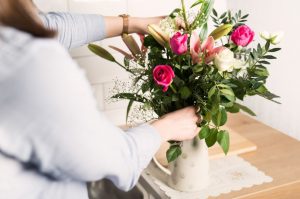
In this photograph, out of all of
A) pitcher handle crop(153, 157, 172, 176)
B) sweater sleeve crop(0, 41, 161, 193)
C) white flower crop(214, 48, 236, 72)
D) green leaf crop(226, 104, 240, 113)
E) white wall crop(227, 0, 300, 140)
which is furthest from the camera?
white wall crop(227, 0, 300, 140)

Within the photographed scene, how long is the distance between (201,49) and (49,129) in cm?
40

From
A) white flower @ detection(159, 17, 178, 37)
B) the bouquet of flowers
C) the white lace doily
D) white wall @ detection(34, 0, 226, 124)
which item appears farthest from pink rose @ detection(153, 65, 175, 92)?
white wall @ detection(34, 0, 226, 124)

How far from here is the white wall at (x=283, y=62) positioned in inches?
45.3

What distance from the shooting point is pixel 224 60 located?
0.70 meters

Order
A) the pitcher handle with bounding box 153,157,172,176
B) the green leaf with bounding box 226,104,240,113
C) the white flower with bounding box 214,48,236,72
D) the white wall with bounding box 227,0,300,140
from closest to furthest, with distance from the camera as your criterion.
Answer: the white flower with bounding box 214,48,236,72
the green leaf with bounding box 226,104,240,113
the pitcher handle with bounding box 153,157,172,176
the white wall with bounding box 227,0,300,140

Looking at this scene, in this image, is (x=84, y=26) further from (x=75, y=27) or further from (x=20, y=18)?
(x=20, y=18)

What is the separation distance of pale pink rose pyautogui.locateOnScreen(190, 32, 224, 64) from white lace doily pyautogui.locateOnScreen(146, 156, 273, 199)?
319 mm

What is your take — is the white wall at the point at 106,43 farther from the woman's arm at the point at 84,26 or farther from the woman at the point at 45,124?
the woman at the point at 45,124

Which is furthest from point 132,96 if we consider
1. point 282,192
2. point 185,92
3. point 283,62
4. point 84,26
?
point 283,62

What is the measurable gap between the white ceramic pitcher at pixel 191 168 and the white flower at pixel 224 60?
0.21 metres

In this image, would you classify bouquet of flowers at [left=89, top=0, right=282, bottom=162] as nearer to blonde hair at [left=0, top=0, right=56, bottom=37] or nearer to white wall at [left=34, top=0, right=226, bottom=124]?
blonde hair at [left=0, top=0, right=56, bottom=37]

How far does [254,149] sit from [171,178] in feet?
0.95

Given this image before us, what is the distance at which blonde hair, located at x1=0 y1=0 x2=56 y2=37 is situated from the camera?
46 centimetres

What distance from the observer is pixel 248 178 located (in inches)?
36.1
